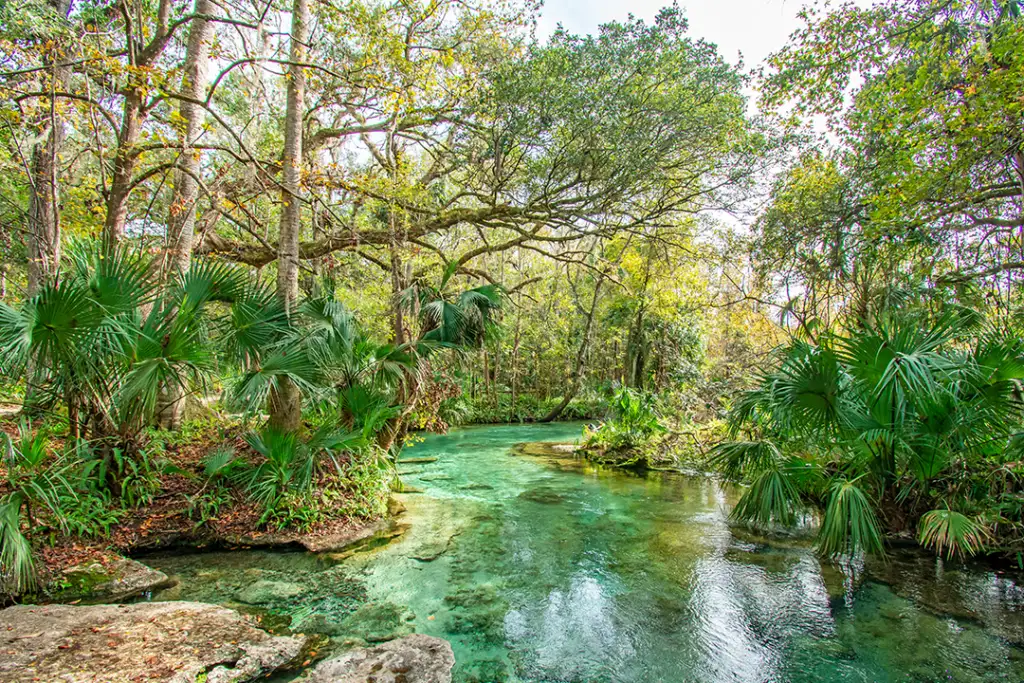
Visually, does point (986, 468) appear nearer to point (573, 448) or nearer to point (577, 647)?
point (577, 647)

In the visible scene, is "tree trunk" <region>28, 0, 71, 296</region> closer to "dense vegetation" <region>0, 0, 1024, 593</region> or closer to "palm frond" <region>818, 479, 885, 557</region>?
"dense vegetation" <region>0, 0, 1024, 593</region>

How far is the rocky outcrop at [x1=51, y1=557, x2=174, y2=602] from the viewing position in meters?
3.81

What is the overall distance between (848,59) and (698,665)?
700cm

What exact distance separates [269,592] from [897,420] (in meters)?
5.73

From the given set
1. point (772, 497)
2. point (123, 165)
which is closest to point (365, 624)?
point (772, 497)

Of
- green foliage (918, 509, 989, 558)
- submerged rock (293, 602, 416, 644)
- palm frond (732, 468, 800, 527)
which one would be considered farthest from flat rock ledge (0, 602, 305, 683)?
green foliage (918, 509, 989, 558)

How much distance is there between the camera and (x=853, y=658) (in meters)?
3.39

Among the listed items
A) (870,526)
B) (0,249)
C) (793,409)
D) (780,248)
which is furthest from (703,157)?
(0,249)

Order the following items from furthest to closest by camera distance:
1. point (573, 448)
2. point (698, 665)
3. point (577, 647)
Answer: point (573, 448), point (577, 647), point (698, 665)

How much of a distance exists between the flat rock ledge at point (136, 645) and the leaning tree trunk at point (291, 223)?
8.68 ft

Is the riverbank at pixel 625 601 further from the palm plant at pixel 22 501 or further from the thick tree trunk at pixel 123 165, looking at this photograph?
the thick tree trunk at pixel 123 165

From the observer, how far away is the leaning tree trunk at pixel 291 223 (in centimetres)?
600

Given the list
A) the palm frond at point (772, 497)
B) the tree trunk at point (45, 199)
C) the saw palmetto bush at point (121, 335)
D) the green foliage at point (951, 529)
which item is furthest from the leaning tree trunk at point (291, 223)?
the green foliage at point (951, 529)

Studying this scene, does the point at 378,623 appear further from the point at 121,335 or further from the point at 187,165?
the point at 187,165
